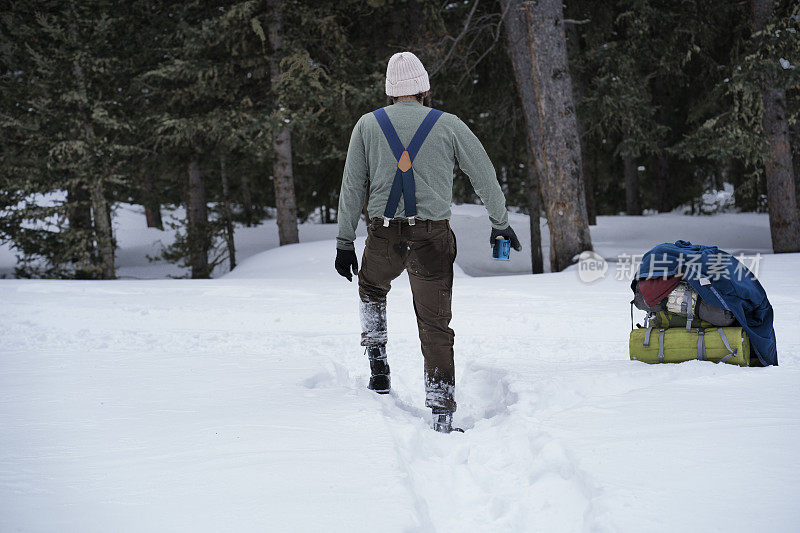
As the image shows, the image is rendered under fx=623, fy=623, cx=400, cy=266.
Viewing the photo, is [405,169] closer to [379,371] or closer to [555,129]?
[379,371]

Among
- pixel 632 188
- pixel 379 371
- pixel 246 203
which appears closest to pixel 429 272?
pixel 379 371

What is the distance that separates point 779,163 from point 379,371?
457 inches

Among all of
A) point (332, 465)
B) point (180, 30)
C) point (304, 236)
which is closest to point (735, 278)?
point (332, 465)

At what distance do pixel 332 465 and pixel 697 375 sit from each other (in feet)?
8.32

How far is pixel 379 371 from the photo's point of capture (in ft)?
14.5

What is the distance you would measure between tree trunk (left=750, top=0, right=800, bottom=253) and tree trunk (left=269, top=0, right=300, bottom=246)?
1008 cm

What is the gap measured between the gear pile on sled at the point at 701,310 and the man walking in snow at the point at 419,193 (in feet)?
3.85

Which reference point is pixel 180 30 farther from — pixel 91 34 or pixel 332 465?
pixel 332 465

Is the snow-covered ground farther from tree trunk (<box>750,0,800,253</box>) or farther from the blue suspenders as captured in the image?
tree trunk (<box>750,0,800,253</box>)

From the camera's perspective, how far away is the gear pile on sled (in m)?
4.18

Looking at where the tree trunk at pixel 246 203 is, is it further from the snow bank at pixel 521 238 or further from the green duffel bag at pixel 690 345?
the green duffel bag at pixel 690 345

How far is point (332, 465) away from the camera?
2.87 m

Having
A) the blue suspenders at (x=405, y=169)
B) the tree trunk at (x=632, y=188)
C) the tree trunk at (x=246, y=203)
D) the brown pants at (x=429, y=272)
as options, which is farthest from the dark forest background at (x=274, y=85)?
the brown pants at (x=429, y=272)

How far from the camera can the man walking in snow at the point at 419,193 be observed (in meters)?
3.87
